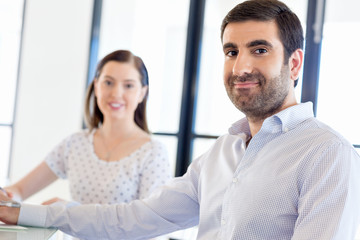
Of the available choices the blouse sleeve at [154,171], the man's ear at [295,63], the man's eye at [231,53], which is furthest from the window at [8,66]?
the man's ear at [295,63]

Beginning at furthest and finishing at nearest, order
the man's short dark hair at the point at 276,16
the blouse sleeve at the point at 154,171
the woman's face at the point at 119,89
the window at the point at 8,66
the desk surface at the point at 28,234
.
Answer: the window at the point at 8,66
the woman's face at the point at 119,89
the blouse sleeve at the point at 154,171
the man's short dark hair at the point at 276,16
the desk surface at the point at 28,234

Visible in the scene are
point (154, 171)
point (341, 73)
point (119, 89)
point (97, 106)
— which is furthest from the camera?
point (341, 73)

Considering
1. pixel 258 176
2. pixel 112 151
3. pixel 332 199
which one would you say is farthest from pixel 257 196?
pixel 112 151

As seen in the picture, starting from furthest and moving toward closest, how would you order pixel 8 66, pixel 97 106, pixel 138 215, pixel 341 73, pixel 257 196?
1. pixel 8 66
2. pixel 341 73
3. pixel 97 106
4. pixel 138 215
5. pixel 257 196

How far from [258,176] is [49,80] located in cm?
343

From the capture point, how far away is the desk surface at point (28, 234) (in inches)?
54.4

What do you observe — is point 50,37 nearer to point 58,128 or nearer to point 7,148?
point 58,128

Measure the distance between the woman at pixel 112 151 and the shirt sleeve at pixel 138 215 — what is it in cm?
57

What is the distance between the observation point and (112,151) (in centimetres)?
247

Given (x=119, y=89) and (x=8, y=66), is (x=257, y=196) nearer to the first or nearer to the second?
(x=119, y=89)

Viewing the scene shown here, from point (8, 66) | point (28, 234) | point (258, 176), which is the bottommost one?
point (28, 234)

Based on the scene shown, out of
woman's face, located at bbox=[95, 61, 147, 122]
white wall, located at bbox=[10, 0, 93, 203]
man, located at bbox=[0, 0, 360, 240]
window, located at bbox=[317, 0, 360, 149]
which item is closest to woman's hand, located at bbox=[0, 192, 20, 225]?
man, located at bbox=[0, 0, 360, 240]

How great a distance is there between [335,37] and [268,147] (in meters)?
2.18

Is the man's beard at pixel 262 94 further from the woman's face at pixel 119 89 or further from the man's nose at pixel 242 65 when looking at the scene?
the woman's face at pixel 119 89
